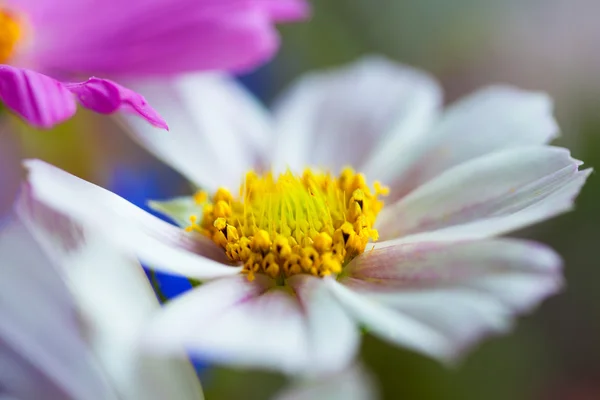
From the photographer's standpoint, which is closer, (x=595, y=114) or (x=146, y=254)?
(x=146, y=254)

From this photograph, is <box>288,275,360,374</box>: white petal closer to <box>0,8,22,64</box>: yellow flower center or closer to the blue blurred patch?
the blue blurred patch

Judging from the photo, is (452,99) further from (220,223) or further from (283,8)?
(220,223)

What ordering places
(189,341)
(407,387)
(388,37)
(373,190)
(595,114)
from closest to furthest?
1. (189,341)
2. (373,190)
3. (407,387)
4. (595,114)
5. (388,37)

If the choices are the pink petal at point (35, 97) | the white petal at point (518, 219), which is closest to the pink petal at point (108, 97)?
the pink petal at point (35, 97)

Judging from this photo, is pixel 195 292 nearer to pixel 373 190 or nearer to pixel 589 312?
pixel 373 190

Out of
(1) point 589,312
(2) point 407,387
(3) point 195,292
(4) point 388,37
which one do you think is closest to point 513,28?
(4) point 388,37

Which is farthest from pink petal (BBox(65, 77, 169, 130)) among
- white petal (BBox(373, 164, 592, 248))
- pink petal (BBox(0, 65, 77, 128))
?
white petal (BBox(373, 164, 592, 248))

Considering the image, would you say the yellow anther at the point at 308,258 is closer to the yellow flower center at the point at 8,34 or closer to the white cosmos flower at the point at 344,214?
the white cosmos flower at the point at 344,214
